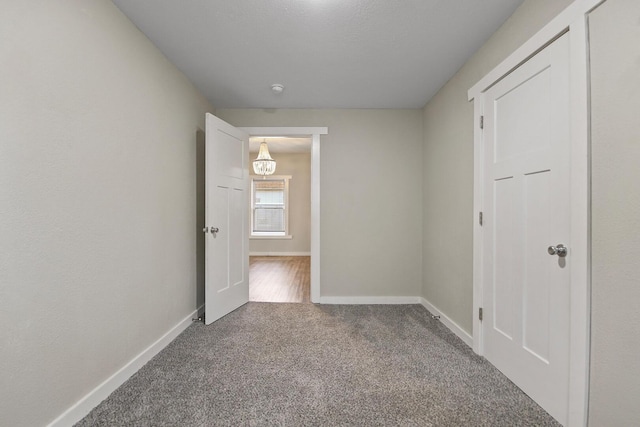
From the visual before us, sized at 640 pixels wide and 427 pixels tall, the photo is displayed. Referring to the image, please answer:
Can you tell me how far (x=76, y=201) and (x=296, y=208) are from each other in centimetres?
579

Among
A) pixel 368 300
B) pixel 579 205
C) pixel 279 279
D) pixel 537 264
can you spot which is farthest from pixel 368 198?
pixel 579 205

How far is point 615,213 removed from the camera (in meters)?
1.18

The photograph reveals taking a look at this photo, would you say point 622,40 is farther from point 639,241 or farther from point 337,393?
point 337,393

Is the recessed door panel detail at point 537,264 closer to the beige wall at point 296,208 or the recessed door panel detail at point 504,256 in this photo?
the recessed door panel detail at point 504,256

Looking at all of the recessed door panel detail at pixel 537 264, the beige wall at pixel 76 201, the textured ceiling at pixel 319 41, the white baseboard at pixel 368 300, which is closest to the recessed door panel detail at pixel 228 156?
the textured ceiling at pixel 319 41

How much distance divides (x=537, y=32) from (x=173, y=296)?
302 centimetres

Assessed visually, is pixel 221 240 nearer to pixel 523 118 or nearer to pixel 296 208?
pixel 523 118

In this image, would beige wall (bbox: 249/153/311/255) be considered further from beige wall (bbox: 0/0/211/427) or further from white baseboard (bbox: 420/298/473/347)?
beige wall (bbox: 0/0/211/427)

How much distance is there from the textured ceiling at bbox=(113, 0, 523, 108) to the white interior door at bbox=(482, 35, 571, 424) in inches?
19.5

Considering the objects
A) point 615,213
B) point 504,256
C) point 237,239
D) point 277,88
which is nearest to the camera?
point 615,213

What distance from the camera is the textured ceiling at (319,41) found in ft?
5.66

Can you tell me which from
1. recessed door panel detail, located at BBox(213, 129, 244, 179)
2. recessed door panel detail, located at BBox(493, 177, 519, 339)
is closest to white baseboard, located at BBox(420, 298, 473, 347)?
recessed door panel detail, located at BBox(493, 177, 519, 339)

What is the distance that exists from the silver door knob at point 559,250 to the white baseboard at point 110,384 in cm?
247

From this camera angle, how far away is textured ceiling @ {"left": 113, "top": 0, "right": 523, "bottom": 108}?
173 cm
